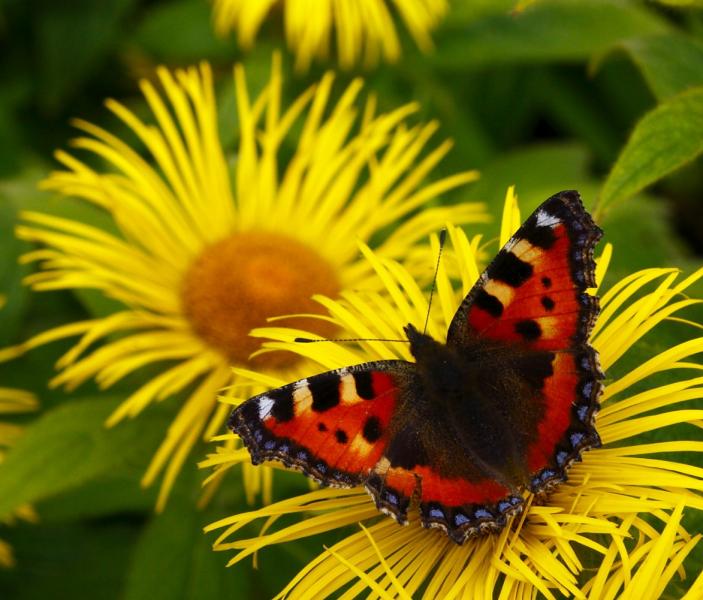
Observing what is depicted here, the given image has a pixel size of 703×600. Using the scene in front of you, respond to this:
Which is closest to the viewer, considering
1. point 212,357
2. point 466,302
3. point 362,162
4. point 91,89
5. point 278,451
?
point 278,451

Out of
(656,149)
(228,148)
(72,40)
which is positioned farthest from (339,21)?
(656,149)

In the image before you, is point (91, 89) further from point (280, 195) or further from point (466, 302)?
point (466, 302)

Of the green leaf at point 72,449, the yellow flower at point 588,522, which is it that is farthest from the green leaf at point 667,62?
the green leaf at point 72,449

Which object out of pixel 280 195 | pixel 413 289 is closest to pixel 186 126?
pixel 280 195

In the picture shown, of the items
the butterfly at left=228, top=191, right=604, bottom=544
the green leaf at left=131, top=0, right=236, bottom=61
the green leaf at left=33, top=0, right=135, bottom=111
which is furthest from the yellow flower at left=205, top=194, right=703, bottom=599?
the green leaf at left=33, top=0, right=135, bottom=111

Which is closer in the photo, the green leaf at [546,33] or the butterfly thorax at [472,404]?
the butterfly thorax at [472,404]

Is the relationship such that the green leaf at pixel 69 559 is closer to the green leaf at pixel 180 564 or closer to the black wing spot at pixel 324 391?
the green leaf at pixel 180 564
